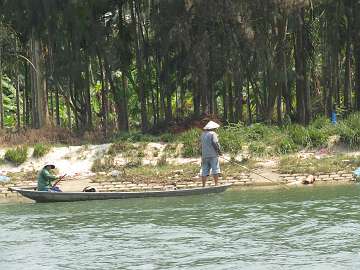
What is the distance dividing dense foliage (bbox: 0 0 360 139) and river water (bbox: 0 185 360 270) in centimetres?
613

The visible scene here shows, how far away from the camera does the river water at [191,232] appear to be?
39.8 feet

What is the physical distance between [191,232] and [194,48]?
13097 mm

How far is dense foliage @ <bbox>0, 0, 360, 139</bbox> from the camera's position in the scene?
26641 millimetres

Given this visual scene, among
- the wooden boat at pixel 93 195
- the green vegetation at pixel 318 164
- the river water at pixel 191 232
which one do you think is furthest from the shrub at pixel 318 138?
the wooden boat at pixel 93 195

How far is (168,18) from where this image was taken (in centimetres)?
2689

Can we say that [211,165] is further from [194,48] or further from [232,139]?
[194,48]

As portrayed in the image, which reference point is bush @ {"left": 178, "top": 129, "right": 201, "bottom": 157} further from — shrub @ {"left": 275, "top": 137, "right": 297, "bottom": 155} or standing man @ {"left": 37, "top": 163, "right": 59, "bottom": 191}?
standing man @ {"left": 37, "top": 163, "right": 59, "bottom": 191}

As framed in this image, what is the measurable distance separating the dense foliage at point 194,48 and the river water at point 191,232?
20.1 ft

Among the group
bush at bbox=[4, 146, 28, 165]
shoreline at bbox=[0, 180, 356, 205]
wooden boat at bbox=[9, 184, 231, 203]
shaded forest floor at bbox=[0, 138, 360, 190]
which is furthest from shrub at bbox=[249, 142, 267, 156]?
bush at bbox=[4, 146, 28, 165]

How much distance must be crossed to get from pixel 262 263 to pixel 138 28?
65.6 ft

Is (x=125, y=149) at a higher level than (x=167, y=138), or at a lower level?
lower

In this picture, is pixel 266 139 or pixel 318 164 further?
pixel 266 139

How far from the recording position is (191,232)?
1452cm

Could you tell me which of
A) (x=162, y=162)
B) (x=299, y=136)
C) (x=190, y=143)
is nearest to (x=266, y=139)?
(x=299, y=136)
